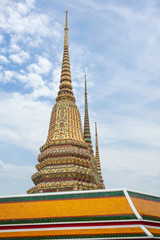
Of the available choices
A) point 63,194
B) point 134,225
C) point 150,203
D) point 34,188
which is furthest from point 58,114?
point 134,225

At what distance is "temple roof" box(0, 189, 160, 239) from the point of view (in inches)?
483

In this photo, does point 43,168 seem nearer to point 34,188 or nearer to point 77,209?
point 34,188

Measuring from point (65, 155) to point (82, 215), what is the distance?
8852 mm

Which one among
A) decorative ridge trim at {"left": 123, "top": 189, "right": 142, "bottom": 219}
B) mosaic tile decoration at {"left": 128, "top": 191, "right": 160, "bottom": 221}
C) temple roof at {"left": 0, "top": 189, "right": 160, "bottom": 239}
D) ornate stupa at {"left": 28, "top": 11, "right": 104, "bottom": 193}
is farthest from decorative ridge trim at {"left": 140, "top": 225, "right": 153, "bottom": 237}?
ornate stupa at {"left": 28, "top": 11, "right": 104, "bottom": 193}

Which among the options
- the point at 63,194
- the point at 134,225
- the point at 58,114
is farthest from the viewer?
the point at 58,114

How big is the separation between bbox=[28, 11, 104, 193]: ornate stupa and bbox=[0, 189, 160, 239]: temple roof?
5095 millimetres

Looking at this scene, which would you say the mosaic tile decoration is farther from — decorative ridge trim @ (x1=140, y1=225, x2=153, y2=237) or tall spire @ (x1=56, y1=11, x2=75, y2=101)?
tall spire @ (x1=56, y1=11, x2=75, y2=101)

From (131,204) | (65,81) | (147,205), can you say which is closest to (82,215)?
(131,204)

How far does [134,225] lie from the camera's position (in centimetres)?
1223

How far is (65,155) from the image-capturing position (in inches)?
856

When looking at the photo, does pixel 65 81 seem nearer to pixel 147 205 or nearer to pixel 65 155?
pixel 65 155

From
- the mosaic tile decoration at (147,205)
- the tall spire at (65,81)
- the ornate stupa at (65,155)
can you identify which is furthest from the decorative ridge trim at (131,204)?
the tall spire at (65,81)

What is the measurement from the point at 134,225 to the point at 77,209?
3083mm

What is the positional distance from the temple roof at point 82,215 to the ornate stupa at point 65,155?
5095 millimetres
